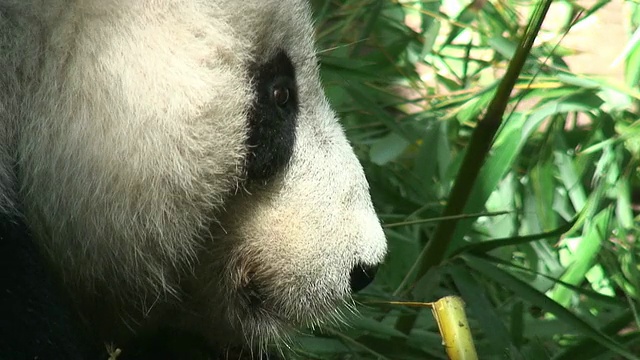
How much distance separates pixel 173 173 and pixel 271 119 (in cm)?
18

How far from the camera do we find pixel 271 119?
5.06ft

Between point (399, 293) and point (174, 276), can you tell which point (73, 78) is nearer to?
point (174, 276)

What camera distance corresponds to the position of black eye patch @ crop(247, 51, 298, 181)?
1.51m

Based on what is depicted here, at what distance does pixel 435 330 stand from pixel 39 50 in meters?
1.13

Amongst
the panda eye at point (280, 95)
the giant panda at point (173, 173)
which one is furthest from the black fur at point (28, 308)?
the panda eye at point (280, 95)

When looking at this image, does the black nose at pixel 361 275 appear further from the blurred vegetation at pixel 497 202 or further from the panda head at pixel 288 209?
the blurred vegetation at pixel 497 202

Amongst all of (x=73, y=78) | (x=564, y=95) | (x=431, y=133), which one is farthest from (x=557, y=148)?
(x=73, y=78)

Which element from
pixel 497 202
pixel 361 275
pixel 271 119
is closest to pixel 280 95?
pixel 271 119

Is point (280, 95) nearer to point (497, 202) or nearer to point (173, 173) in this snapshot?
point (173, 173)

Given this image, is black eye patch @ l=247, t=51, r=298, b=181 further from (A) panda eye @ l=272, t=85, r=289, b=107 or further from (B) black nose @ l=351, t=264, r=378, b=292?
(B) black nose @ l=351, t=264, r=378, b=292

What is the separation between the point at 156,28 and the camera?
1.44 m

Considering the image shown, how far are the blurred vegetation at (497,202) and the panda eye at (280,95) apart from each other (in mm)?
415

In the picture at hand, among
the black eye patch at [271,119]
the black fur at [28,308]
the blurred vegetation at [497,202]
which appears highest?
the black eye patch at [271,119]

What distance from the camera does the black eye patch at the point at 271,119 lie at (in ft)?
4.97
